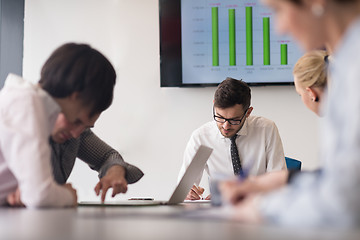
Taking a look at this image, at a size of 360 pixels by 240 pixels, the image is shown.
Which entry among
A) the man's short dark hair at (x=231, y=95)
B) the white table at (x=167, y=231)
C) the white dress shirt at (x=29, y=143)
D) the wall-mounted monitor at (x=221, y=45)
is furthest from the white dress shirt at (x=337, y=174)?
the wall-mounted monitor at (x=221, y=45)

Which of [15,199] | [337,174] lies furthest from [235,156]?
[337,174]

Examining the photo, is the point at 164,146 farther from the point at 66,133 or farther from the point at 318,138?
the point at 66,133

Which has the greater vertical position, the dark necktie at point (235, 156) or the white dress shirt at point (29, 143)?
the white dress shirt at point (29, 143)

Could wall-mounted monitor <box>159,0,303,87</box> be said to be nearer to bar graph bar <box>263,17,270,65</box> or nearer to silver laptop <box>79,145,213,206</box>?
bar graph bar <box>263,17,270,65</box>

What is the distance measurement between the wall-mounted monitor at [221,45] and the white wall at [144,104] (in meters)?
0.08

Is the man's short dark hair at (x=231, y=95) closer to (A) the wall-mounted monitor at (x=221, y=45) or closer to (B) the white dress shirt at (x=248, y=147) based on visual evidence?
(B) the white dress shirt at (x=248, y=147)

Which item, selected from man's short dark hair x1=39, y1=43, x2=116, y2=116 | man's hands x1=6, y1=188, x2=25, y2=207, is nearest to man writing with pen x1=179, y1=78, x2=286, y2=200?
man's short dark hair x1=39, y1=43, x2=116, y2=116

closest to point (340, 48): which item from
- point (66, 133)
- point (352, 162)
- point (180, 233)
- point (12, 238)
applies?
point (352, 162)

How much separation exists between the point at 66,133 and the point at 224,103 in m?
1.37

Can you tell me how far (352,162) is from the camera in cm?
69

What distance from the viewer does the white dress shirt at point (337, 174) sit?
0.68m

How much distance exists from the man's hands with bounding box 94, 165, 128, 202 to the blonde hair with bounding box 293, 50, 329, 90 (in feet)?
3.07

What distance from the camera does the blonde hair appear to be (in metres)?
2.18

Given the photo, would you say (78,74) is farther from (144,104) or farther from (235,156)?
(144,104)
